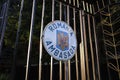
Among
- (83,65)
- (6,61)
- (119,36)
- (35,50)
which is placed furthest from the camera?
(6,61)

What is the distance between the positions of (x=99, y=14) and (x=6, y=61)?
115 inches

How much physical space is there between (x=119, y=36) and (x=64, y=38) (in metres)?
2.16

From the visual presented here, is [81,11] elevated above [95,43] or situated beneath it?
elevated above

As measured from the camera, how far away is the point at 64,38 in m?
2.12

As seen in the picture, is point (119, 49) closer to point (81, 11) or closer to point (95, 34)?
point (95, 34)

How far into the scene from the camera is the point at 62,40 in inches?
83.0

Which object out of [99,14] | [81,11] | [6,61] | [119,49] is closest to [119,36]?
[119,49]

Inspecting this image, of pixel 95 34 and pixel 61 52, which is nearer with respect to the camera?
pixel 61 52

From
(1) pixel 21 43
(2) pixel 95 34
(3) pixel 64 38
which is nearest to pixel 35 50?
(1) pixel 21 43

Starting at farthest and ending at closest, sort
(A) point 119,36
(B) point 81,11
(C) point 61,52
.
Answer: (A) point 119,36 < (B) point 81,11 < (C) point 61,52

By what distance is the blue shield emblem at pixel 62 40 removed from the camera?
2038 millimetres

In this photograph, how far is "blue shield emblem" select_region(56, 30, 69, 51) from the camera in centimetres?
204

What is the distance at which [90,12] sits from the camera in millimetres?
2824

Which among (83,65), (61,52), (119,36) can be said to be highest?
(119,36)
